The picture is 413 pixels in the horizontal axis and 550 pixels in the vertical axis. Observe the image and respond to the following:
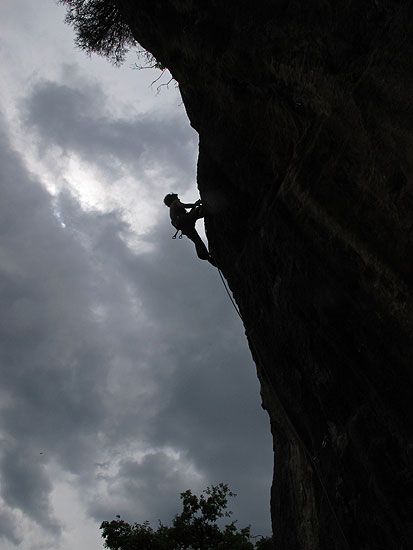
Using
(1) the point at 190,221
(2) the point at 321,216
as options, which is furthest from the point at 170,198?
(2) the point at 321,216

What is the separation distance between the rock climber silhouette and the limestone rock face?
2.95m

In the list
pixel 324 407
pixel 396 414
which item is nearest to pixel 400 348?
pixel 396 414

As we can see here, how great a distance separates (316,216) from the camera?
530cm

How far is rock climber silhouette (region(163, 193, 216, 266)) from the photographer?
1071 centimetres

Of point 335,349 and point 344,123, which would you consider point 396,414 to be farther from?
point 344,123

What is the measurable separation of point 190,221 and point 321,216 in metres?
5.80

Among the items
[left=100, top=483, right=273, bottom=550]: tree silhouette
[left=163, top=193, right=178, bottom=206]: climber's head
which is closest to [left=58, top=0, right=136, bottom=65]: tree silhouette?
[left=163, top=193, right=178, bottom=206]: climber's head

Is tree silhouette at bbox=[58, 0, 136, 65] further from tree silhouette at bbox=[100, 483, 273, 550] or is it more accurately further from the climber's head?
tree silhouette at bbox=[100, 483, 273, 550]

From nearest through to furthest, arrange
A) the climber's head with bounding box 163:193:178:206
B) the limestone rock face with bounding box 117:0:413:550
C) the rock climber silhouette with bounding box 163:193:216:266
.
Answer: the limestone rock face with bounding box 117:0:413:550
the rock climber silhouette with bounding box 163:193:216:266
the climber's head with bounding box 163:193:178:206

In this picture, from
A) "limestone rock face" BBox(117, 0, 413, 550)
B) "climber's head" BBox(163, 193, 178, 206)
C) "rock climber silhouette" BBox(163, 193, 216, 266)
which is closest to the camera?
Result: "limestone rock face" BBox(117, 0, 413, 550)

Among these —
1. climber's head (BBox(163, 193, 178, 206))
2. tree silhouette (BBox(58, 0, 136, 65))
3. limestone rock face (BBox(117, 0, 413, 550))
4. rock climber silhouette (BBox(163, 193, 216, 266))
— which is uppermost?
tree silhouette (BBox(58, 0, 136, 65))

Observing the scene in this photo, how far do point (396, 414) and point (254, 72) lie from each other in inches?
167

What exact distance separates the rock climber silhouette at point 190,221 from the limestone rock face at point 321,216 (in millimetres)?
2953

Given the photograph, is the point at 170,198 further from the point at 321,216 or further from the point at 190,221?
the point at 321,216
